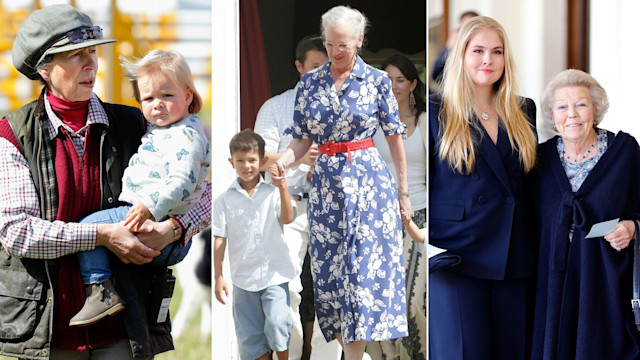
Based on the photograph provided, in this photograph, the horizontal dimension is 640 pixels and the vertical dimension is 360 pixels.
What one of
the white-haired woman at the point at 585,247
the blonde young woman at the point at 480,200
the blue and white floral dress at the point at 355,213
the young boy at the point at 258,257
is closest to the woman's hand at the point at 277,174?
the young boy at the point at 258,257

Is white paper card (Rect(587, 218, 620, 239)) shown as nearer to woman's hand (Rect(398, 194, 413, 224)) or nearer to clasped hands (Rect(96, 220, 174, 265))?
woman's hand (Rect(398, 194, 413, 224))

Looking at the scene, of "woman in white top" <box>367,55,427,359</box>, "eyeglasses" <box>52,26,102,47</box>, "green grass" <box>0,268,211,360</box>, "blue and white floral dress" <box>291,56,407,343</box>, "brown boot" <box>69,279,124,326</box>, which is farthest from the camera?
"green grass" <box>0,268,211,360</box>

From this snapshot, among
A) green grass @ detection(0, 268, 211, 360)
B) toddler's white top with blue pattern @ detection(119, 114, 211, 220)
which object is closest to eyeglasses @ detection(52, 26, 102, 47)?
toddler's white top with blue pattern @ detection(119, 114, 211, 220)

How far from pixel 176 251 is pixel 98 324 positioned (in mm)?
450

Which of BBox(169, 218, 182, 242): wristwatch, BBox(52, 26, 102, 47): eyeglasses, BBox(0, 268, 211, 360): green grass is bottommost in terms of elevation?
BBox(0, 268, 211, 360): green grass

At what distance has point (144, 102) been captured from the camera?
3.65 m

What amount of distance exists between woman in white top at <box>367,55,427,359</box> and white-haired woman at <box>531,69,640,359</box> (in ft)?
1.89

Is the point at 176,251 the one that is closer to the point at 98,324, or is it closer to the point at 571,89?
the point at 98,324

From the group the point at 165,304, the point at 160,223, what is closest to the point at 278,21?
the point at 160,223

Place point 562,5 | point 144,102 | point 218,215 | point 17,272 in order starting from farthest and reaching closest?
point 562,5, point 218,215, point 144,102, point 17,272

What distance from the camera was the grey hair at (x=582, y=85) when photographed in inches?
158

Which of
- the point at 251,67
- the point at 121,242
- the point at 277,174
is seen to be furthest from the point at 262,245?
the point at 251,67

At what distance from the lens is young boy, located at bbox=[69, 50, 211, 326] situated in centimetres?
332

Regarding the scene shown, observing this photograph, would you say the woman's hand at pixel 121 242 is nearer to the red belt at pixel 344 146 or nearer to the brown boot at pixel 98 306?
the brown boot at pixel 98 306
